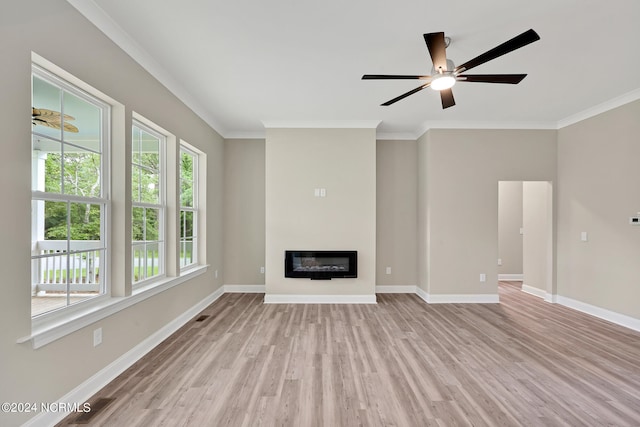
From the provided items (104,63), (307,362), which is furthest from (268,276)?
(104,63)

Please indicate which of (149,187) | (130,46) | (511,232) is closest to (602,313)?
(511,232)

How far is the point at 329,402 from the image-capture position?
203 centimetres

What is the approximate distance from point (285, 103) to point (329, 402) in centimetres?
339

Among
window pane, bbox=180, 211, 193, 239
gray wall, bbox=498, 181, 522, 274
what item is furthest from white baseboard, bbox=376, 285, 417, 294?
window pane, bbox=180, 211, 193, 239

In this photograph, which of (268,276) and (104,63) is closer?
(104,63)

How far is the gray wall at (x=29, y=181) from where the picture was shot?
1496 mm

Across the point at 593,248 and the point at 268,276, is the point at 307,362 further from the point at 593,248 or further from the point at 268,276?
the point at 593,248

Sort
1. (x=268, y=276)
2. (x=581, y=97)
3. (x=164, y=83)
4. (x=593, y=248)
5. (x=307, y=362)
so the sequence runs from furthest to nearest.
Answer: (x=268, y=276)
(x=593, y=248)
(x=581, y=97)
(x=164, y=83)
(x=307, y=362)

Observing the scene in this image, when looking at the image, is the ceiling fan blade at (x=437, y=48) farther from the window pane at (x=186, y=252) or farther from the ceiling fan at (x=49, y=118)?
the window pane at (x=186, y=252)

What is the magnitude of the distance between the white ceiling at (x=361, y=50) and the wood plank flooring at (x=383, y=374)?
2.83 metres

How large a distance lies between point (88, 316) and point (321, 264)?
3.01 m

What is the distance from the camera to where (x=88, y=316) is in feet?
6.57

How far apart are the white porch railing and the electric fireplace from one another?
255cm

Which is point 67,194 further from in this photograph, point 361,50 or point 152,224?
point 361,50
